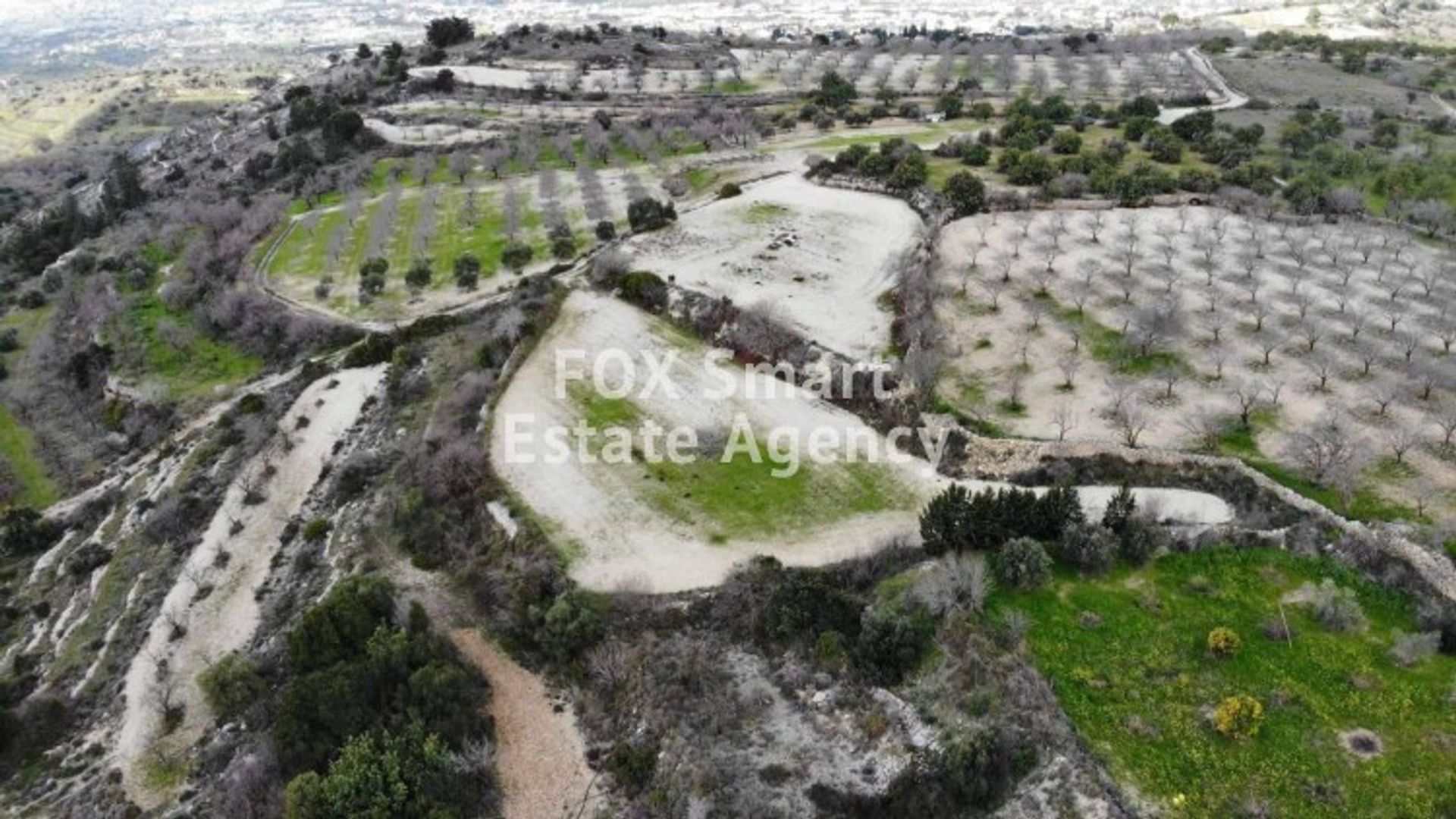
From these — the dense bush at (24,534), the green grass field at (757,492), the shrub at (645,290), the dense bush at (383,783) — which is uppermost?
the shrub at (645,290)

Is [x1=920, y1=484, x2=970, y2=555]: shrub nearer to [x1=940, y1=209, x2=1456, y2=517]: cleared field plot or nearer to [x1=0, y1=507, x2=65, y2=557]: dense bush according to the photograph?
[x1=940, y1=209, x2=1456, y2=517]: cleared field plot

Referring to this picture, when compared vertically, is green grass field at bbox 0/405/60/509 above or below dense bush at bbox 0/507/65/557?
below

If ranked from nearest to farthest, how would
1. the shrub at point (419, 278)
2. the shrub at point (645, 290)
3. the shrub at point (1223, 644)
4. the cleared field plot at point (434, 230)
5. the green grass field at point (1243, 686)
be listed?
the green grass field at point (1243, 686) → the shrub at point (1223, 644) → the shrub at point (645, 290) → the shrub at point (419, 278) → the cleared field plot at point (434, 230)

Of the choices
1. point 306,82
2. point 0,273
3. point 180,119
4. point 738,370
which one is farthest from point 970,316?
point 180,119

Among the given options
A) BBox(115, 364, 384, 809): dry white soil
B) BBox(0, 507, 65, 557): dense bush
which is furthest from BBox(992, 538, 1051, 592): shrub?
BBox(0, 507, 65, 557): dense bush

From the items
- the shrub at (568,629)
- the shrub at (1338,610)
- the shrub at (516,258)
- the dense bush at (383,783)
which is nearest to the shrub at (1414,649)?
the shrub at (1338,610)

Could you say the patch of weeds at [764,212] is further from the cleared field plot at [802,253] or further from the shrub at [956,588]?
the shrub at [956,588]

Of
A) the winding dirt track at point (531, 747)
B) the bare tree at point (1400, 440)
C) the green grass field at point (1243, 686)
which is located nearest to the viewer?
the green grass field at point (1243, 686)
